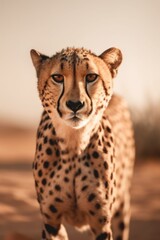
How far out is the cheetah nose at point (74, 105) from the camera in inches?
56.1

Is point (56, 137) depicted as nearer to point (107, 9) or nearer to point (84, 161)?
point (84, 161)

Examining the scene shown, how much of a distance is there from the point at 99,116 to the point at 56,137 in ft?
0.46

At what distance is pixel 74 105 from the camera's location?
4.68 ft

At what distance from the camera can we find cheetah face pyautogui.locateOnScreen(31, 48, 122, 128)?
1.45m

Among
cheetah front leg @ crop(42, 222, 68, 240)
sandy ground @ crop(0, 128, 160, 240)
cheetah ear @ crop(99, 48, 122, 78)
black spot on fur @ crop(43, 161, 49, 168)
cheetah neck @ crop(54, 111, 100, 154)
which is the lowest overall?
sandy ground @ crop(0, 128, 160, 240)

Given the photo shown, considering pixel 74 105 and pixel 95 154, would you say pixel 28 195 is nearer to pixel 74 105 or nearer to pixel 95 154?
pixel 95 154

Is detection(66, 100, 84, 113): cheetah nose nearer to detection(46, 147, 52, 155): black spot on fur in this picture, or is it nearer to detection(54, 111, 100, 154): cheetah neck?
detection(54, 111, 100, 154): cheetah neck

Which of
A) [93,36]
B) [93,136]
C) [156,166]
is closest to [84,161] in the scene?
[93,136]

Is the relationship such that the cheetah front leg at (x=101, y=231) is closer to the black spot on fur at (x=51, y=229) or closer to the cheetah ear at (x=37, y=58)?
the black spot on fur at (x=51, y=229)

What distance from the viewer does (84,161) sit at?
155 cm

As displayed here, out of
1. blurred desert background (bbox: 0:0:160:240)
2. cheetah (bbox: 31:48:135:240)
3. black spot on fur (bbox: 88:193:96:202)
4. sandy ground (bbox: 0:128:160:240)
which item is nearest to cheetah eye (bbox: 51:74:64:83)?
cheetah (bbox: 31:48:135:240)

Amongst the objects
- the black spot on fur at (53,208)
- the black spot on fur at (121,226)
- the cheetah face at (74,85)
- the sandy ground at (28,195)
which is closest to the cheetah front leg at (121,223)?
the black spot on fur at (121,226)

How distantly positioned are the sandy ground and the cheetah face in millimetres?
562

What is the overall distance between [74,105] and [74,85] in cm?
6
